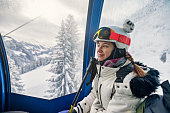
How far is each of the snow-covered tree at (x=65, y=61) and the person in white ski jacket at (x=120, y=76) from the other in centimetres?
96

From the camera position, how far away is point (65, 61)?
2.16 metres

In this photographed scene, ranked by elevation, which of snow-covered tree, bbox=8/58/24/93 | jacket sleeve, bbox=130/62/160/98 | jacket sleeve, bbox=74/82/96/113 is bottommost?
jacket sleeve, bbox=74/82/96/113

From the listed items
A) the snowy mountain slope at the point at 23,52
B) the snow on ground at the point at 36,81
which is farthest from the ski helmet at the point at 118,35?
the snow on ground at the point at 36,81

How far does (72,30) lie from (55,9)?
0.52 metres

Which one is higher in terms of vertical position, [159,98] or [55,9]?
[55,9]

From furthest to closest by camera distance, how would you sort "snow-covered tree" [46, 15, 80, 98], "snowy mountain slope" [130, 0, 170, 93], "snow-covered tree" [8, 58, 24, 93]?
1. "snow-covered tree" [46, 15, 80, 98]
2. "snow-covered tree" [8, 58, 24, 93]
3. "snowy mountain slope" [130, 0, 170, 93]

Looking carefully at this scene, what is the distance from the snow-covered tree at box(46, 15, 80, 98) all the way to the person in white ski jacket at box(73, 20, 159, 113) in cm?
96

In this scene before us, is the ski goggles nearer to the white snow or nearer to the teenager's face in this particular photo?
the teenager's face

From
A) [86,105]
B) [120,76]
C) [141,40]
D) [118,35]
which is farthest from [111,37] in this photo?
[86,105]

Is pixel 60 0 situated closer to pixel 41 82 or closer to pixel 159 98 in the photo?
pixel 41 82

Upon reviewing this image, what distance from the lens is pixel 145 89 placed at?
2.89 ft

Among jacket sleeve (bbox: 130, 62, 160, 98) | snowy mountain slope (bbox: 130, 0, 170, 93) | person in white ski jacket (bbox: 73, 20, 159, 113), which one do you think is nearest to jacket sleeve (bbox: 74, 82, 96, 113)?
person in white ski jacket (bbox: 73, 20, 159, 113)

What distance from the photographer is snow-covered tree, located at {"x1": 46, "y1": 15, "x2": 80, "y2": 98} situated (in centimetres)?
198

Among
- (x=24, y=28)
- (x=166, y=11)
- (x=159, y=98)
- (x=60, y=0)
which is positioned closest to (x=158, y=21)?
(x=166, y=11)
